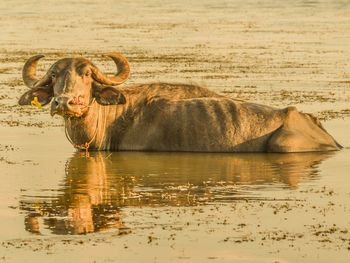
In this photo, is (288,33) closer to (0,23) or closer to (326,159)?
(0,23)

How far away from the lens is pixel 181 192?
16703 millimetres

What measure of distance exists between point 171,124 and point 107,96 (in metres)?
1.02

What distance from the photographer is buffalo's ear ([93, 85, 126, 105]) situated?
20375 millimetres

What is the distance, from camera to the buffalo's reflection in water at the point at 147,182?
15.1 meters

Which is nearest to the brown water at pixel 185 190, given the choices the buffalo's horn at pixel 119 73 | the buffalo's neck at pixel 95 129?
the buffalo's neck at pixel 95 129

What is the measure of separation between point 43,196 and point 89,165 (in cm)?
291

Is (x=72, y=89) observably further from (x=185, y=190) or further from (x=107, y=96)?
(x=185, y=190)

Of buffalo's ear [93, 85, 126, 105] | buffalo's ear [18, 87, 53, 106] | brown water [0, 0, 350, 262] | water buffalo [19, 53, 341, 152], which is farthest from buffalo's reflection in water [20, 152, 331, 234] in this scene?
buffalo's ear [18, 87, 53, 106]

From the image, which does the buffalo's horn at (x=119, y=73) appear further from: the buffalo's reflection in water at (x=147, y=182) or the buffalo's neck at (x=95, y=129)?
the buffalo's reflection in water at (x=147, y=182)

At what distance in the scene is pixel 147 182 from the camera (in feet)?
57.5

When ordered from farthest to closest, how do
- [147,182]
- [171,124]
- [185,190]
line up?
[171,124]
[147,182]
[185,190]

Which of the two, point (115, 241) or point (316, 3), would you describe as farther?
point (316, 3)

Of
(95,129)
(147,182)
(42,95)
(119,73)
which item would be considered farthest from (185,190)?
(119,73)

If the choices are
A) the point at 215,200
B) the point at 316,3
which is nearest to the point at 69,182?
the point at 215,200
